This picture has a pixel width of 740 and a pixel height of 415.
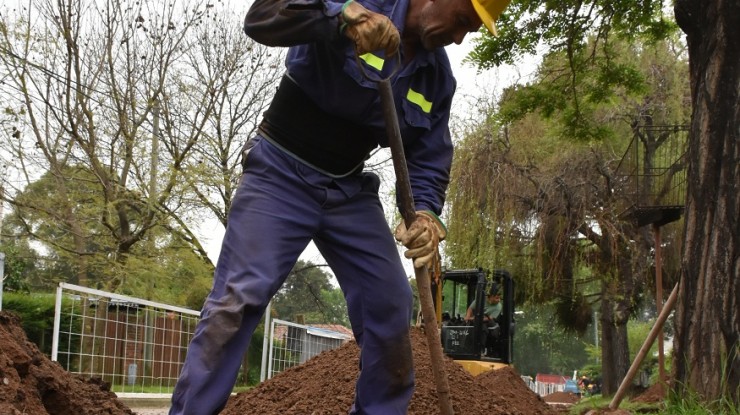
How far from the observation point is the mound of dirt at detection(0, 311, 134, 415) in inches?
141

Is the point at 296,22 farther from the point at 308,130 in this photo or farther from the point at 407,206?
the point at 407,206

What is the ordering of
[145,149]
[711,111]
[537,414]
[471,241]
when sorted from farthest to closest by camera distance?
[145,149]
[471,241]
[537,414]
[711,111]

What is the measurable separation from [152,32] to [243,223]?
1414 centimetres

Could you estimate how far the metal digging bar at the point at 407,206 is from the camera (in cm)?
253

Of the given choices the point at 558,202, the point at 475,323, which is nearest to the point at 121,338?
the point at 475,323

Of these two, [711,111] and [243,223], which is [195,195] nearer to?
[711,111]

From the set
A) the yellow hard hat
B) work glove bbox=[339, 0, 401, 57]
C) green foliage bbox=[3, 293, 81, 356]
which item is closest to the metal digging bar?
work glove bbox=[339, 0, 401, 57]

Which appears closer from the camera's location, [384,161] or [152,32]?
[152,32]

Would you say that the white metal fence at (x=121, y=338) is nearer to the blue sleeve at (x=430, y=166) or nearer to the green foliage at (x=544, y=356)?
the blue sleeve at (x=430, y=166)

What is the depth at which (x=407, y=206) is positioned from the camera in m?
2.70

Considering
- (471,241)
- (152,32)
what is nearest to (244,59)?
(152,32)

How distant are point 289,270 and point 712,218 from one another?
346 cm

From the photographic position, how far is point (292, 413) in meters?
5.49

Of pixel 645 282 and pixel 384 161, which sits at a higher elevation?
pixel 384 161
